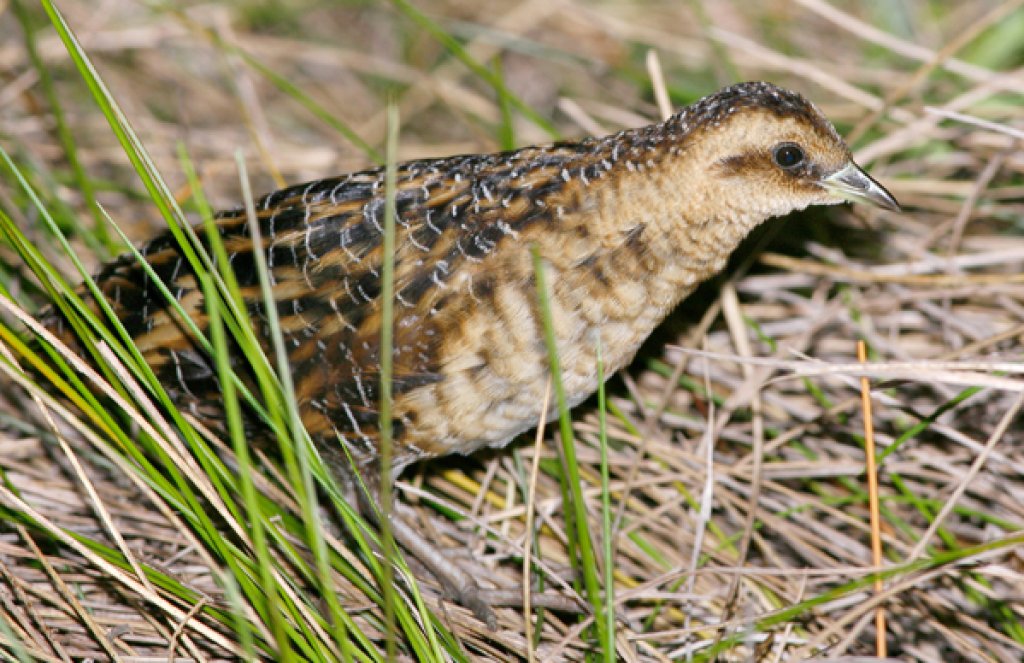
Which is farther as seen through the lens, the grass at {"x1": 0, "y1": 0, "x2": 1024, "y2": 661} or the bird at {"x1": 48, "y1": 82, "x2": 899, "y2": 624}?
the bird at {"x1": 48, "y1": 82, "x2": 899, "y2": 624}

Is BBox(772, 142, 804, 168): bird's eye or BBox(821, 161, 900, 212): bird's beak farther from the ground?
BBox(772, 142, 804, 168): bird's eye

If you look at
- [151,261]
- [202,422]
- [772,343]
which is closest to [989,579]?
[772,343]

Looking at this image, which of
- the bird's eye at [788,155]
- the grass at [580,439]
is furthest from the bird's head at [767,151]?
the grass at [580,439]

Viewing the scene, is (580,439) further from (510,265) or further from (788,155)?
(788,155)

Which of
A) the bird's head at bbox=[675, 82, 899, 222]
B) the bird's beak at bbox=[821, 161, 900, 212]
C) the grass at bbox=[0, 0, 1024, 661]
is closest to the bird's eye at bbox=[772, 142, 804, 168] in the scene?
the bird's head at bbox=[675, 82, 899, 222]

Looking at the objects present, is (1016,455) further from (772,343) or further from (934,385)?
(772,343)

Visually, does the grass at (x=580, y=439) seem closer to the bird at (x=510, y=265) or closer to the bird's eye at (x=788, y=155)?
the bird at (x=510, y=265)

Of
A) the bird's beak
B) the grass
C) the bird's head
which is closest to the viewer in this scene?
the grass

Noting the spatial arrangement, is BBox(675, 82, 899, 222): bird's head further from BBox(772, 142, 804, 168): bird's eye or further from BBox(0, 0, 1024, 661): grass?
BBox(0, 0, 1024, 661): grass
